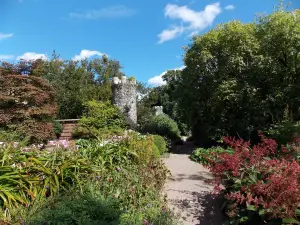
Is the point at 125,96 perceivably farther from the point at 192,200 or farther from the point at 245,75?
the point at 192,200

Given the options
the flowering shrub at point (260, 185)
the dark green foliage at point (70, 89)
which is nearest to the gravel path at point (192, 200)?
the flowering shrub at point (260, 185)

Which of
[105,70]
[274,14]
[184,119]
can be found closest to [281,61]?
[274,14]

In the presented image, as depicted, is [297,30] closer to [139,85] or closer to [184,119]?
[184,119]

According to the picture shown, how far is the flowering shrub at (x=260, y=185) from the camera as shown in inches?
99.9

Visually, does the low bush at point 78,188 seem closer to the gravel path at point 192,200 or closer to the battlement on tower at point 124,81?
the gravel path at point 192,200

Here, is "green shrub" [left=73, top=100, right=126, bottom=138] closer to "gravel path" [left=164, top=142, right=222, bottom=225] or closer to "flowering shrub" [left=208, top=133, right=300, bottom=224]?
"gravel path" [left=164, top=142, right=222, bottom=225]

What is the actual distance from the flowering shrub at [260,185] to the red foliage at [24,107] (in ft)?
20.9

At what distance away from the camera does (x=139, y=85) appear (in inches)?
886

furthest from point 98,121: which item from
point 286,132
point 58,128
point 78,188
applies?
point 78,188

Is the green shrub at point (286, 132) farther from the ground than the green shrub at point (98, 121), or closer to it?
closer to it

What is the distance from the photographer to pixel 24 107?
8516 millimetres

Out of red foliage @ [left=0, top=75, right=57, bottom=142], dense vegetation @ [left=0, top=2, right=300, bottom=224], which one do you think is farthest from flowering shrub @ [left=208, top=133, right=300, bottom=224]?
red foliage @ [left=0, top=75, right=57, bottom=142]

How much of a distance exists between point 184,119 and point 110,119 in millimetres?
3333

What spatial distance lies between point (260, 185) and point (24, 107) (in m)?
7.74
